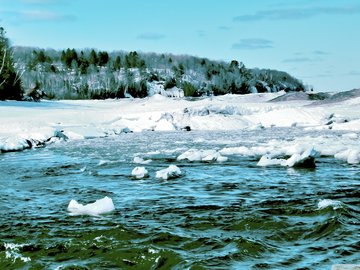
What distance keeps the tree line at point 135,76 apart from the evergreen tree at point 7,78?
28.6m

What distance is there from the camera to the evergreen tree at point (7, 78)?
144 ft

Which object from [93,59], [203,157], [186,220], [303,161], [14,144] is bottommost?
[14,144]

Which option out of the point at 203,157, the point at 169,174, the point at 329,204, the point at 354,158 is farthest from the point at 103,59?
the point at 329,204

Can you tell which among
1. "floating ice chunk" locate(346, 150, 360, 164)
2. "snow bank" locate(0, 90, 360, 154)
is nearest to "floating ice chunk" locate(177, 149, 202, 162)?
"floating ice chunk" locate(346, 150, 360, 164)

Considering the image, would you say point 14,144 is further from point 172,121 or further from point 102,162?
point 172,121

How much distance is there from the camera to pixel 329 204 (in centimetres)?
755

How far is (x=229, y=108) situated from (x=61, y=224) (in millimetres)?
26034

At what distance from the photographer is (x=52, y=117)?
28.2 meters

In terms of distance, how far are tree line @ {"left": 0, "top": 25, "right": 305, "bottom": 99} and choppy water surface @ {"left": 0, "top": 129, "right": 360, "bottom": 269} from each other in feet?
218

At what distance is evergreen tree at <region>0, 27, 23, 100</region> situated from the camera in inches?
1722

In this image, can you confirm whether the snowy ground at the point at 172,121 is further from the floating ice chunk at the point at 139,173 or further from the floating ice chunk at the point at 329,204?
the floating ice chunk at the point at 329,204

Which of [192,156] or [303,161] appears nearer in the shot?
[303,161]

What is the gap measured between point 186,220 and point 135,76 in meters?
104

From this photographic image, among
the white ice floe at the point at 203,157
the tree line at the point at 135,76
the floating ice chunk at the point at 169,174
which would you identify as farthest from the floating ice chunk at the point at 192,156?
the tree line at the point at 135,76
